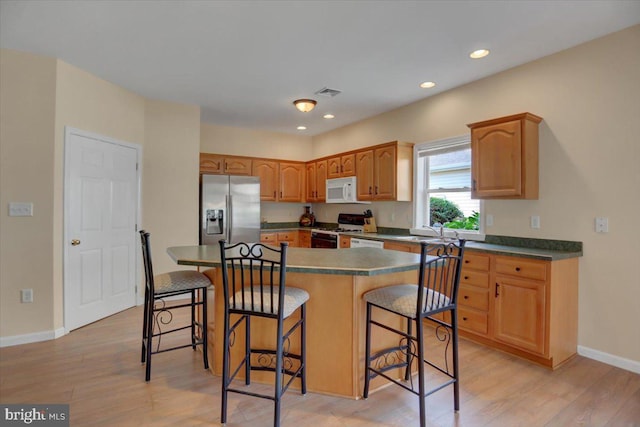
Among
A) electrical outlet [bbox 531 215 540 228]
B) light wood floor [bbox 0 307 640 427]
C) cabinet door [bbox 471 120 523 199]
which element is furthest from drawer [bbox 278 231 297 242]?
electrical outlet [bbox 531 215 540 228]

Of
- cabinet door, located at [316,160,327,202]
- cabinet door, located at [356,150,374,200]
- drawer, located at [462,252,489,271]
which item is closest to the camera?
drawer, located at [462,252,489,271]

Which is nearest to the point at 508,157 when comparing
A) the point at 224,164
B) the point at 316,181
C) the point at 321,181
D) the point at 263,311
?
the point at 263,311

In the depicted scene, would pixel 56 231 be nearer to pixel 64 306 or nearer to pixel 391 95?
pixel 64 306

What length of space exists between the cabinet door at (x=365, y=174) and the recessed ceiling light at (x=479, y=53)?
75.1 inches

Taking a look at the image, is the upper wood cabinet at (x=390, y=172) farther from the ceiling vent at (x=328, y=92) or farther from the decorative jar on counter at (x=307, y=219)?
the decorative jar on counter at (x=307, y=219)

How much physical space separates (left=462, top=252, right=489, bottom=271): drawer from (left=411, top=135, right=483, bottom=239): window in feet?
1.87

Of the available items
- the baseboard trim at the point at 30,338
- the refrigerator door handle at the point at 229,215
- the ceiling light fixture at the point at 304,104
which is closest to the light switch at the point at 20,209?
the baseboard trim at the point at 30,338

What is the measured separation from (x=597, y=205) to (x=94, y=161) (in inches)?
196

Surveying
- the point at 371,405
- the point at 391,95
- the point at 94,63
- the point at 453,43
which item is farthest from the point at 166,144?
the point at 371,405

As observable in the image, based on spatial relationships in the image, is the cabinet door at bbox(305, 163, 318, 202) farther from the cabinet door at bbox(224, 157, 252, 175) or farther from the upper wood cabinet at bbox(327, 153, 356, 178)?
the cabinet door at bbox(224, 157, 252, 175)

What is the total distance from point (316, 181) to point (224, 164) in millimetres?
1628

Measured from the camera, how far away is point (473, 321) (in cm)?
325

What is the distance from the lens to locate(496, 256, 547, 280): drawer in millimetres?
2748

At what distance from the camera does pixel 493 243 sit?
359 cm
